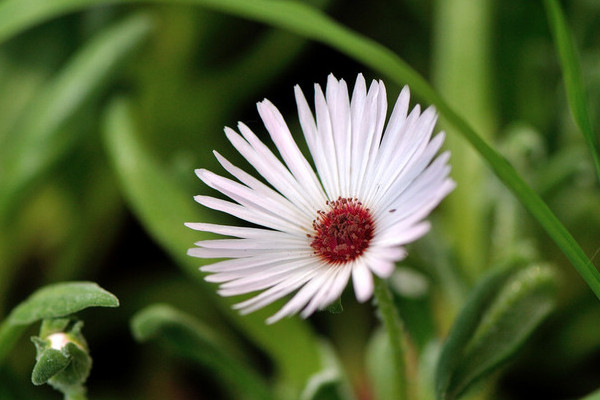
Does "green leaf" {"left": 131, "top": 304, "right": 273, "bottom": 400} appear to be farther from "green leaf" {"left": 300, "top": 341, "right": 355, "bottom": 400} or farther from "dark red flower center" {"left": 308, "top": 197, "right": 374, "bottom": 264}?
"dark red flower center" {"left": 308, "top": 197, "right": 374, "bottom": 264}

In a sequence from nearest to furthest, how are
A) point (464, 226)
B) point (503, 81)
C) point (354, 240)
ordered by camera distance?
point (354, 240)
point (464, 226)
point (503, 81)

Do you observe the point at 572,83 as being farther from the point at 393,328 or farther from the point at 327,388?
the point at 327,388

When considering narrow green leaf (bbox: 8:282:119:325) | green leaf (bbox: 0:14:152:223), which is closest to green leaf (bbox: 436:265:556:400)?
narrow green leaf (bbox: 8:282:119:325)

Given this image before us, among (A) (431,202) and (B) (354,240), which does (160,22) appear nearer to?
(B) (354,240)

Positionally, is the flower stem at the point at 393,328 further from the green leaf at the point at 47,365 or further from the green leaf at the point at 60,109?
the green leaf at the point at 60,109

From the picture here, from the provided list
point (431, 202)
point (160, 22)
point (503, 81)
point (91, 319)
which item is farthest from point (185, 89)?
point (431, 202)
